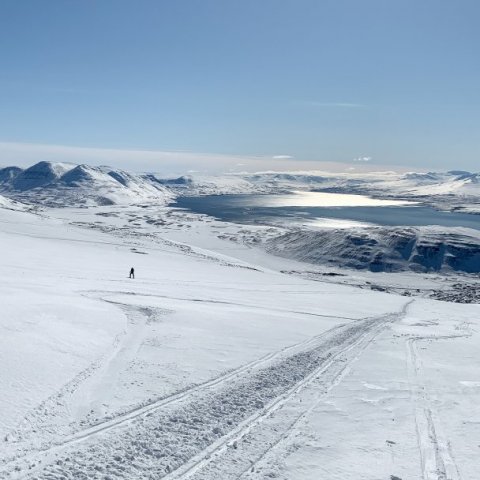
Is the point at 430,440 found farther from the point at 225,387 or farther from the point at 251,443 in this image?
the point at 225,387

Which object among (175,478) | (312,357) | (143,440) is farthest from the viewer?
(312,357)

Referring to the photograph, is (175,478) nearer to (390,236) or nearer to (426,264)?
(426,264)

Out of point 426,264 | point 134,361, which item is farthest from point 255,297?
point 426,264

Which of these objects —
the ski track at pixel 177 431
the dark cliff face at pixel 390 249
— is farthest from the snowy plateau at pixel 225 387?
the dark cliff face at pixel 390 249

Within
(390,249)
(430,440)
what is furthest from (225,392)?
(390,249)

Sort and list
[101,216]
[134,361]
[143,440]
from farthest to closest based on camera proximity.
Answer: [101,216], [134,361], [143,440]

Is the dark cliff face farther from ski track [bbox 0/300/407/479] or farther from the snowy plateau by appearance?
ski track [bbox 0/300/407/479]

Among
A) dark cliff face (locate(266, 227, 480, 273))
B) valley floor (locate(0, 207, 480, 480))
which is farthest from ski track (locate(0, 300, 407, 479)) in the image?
dark cliff face (locate(266, 227, 480, 273))

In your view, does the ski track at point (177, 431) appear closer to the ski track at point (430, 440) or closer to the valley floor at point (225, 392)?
the valley floor at point (225, 392)
